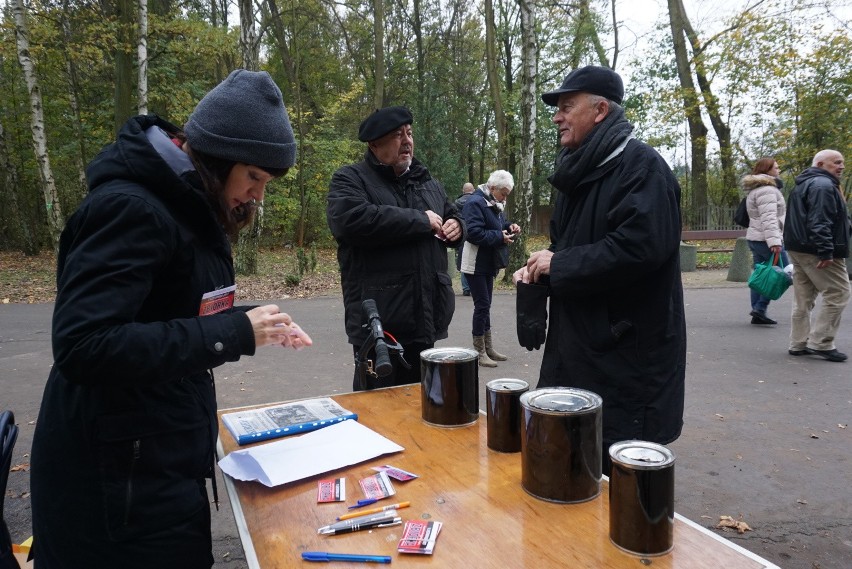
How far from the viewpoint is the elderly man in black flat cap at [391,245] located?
3021 mm

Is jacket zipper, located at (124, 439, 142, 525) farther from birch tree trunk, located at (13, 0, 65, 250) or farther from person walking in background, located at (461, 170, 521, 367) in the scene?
birch tree trunk, located at (13, 0, 65, 250)

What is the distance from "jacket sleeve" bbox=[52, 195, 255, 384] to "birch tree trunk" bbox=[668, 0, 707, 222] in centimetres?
1813

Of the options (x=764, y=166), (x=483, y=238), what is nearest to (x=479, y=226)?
(x=483, y=238)

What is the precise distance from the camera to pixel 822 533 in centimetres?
288

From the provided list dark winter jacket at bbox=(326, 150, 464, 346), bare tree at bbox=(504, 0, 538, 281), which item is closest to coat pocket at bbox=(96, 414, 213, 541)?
dark winter jacket at bbox=(326, 150, 464, 346)

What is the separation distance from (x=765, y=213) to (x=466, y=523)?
7.09 m

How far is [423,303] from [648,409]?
4.32 ft

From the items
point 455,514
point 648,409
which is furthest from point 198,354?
point 648,409

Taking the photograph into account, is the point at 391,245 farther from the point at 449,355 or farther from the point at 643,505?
the point at 643,505

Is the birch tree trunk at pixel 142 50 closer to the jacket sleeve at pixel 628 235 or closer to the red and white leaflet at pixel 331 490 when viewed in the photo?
the jacket sleeve at pixel 628 235

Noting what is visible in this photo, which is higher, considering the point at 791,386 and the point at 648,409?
the point at 648,409

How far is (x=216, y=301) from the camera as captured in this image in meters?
1.59

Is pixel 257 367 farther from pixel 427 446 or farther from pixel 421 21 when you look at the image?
pixel 421 21

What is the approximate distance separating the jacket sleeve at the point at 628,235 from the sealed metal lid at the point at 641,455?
0.94 metres
